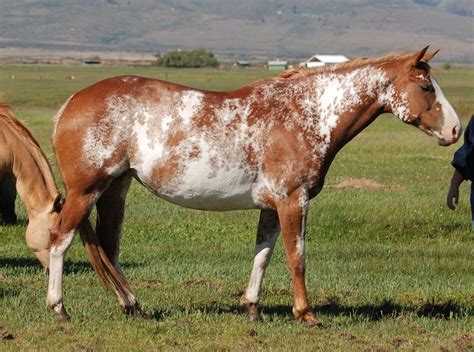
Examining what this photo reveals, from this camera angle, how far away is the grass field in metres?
8.58

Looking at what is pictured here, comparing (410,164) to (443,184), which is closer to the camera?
(443,184)

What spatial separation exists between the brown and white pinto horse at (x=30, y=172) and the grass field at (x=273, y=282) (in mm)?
712

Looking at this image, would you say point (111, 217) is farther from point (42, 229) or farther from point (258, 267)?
point (42, 229)

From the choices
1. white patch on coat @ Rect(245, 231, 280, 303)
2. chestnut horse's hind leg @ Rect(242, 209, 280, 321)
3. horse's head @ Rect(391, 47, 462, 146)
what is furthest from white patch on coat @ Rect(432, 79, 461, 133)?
white patch on coat @ Rect(245, 231, 280, 303)

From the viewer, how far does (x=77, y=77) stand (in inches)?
4274

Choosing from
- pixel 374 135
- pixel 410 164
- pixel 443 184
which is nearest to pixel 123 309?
pixel 443 184

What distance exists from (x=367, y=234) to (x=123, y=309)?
7756 mm

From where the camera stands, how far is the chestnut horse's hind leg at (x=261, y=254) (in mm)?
9430

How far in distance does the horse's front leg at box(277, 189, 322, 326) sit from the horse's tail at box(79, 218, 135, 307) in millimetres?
1425

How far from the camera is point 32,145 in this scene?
10664 millimetres

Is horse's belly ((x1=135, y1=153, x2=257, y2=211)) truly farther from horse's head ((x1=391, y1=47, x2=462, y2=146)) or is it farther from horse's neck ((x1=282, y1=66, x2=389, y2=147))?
horse's head ((x1=391, y1=47, x2=462, y2=146))

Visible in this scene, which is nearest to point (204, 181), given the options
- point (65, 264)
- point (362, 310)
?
point (362, 310)

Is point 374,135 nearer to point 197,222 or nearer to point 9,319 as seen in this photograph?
point 197,222

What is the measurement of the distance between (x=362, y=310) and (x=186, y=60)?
154090 mm
